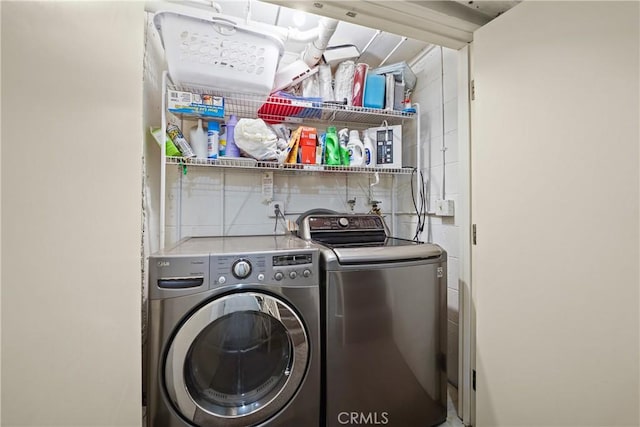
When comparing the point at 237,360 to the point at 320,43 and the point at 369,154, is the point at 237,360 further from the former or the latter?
the point at 320,43

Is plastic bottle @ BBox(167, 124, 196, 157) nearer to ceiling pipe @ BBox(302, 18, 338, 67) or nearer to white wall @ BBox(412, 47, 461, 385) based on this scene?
ceiling pipe @ BBox(302, 18, 338, 67)

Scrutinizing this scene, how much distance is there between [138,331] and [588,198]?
141 centimetres

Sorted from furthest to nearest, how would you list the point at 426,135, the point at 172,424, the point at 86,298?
the point at 426,135 → the point at 172,424 → the point at 86,298

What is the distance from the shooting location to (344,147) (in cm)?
171

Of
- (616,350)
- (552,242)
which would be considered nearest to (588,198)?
(552,242)

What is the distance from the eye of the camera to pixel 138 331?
0.66 m

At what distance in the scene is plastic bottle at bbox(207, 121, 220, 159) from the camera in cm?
147

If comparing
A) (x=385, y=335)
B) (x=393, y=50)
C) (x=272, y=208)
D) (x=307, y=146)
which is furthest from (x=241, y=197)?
(x=393, y=50)

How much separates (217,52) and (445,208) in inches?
63.9

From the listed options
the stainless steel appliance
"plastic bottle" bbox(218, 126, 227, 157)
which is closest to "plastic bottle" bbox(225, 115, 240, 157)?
"plastic bottle" bbox(218, 126, 227, 157)

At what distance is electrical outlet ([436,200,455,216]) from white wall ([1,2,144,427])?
164 cm

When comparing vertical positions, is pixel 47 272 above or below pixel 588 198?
below

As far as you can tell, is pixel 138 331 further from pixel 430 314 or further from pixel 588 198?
pixel 588 198

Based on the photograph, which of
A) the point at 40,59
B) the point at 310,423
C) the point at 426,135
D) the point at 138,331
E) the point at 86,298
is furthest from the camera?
the point at 426,135
